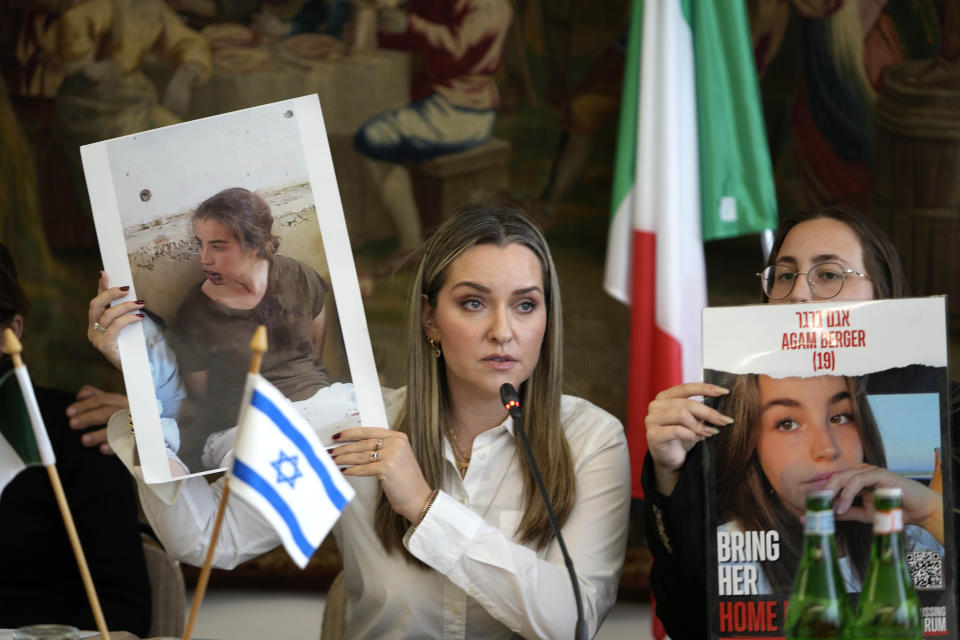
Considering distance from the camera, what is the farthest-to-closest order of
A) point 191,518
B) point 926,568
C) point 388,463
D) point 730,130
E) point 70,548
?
point 730,130
point 70,548
point 191,518
point 388,463
point 926,568

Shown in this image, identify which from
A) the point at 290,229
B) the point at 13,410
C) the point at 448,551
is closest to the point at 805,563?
the point at 448,551

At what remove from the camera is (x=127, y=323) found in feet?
6.77

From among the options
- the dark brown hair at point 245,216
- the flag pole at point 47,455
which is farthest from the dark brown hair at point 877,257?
the flag pole at point 47,455

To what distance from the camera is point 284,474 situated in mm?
1403

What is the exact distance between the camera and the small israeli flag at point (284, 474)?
1.37 m

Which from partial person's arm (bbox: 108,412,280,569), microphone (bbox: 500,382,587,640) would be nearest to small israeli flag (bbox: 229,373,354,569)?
microphone (bbox: 500,382,587,640)

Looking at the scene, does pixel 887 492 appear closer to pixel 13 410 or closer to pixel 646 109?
pixel 13 410

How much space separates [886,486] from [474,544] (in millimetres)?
749

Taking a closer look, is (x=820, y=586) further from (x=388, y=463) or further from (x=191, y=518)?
(x=191, y=518)

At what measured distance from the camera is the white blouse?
200 cm

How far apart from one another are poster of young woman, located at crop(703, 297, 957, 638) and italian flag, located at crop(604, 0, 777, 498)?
1454 mm

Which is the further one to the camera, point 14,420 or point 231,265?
point 14,420

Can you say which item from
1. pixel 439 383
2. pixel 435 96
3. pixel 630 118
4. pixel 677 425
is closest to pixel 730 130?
pixel 630 118

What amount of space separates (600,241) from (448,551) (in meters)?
1.77
